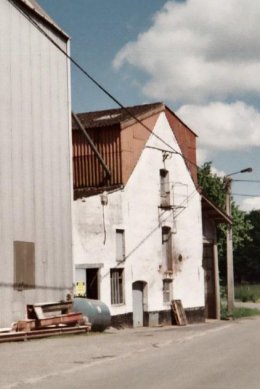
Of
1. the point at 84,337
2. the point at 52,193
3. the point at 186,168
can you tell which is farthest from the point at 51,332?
the point at 186,168

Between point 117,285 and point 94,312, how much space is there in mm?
6491

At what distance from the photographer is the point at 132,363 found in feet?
43.3

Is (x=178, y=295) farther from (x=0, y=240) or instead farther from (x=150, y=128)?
(x=0, y=240)

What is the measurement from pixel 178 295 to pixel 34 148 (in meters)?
17.0

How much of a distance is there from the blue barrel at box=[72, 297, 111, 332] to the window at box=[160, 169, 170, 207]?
11.0 meters

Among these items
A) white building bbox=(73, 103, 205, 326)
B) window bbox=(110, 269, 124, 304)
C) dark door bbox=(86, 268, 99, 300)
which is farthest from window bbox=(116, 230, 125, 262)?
dark door bbox=(86, 268, 99, 300)

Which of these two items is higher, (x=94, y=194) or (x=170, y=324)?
(x=94, y=194)

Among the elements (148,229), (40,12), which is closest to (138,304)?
(148,229)

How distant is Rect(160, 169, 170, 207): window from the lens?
35.2m

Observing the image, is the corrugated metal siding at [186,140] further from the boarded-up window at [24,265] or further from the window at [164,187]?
the boarded-up window at [24,265]

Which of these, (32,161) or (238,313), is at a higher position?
(32,161)

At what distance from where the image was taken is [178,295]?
36.4 m

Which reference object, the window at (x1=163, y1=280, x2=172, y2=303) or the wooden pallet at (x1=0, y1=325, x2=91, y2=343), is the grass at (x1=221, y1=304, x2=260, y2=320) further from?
the wooden pallet at (x1=0, y1=325, x2=91, y2=343)

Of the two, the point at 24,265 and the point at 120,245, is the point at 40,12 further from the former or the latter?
the point at 120,245
